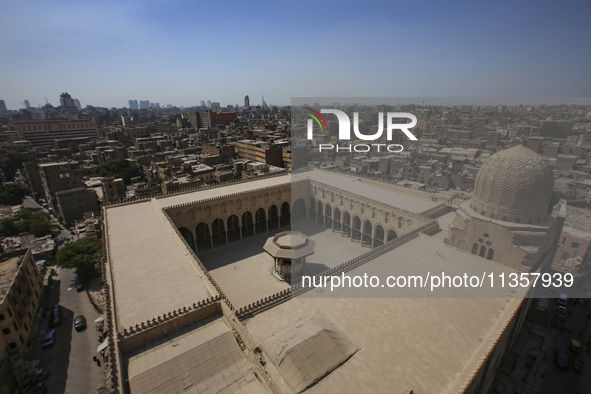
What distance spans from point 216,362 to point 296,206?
2637 centimetres

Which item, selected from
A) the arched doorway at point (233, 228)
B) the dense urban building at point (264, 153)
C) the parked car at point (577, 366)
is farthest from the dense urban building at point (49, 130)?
the parked car at point (577, 366)

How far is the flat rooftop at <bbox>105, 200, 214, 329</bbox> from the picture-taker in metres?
15.4

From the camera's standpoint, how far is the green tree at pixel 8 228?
36406mm

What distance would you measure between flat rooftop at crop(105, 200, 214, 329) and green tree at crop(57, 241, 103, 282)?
5237 millimetres

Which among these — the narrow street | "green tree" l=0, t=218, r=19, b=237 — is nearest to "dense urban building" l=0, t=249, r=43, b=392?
the narrow street

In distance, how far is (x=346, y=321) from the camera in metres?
14.5

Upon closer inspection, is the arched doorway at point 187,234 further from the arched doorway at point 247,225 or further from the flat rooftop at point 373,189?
the flat rooftop at point 373,189

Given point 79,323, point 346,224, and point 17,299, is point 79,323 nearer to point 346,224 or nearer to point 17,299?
point 17,299

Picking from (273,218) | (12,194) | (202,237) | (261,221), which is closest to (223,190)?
(202,237)

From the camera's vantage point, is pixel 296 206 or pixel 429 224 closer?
pixel 429 224

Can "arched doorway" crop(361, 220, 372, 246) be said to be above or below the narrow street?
above

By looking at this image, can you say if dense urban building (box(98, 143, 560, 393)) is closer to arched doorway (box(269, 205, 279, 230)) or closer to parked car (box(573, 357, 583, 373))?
parked car (box(573, 357, 583, 373))

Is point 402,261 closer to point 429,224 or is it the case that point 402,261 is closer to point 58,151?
point 429,224

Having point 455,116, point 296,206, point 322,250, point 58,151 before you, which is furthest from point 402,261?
point 58,151
